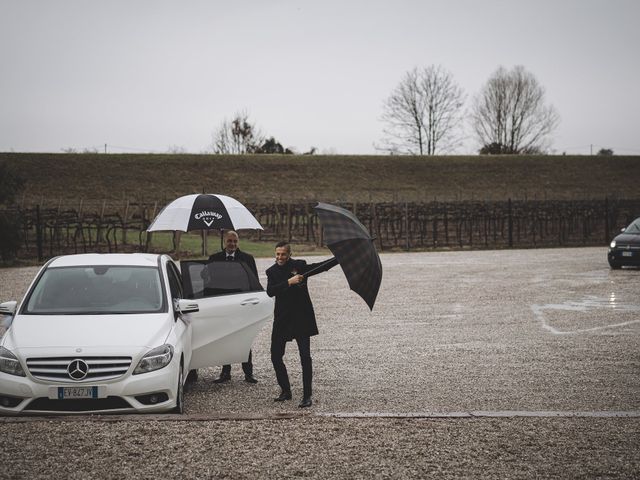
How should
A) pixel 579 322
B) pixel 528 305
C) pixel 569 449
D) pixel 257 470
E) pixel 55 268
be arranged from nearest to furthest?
pixel 257 470 → pixel 569 449 → pixel 55 268 → pixel 579 322 → pixel 528 305

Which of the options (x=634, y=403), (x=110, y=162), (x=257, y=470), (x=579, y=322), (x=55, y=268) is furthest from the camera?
(x=110, y=162)

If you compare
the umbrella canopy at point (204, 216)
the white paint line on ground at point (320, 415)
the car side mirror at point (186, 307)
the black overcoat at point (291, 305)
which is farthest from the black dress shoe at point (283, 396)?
the umbrella canopy at point (204, 216)

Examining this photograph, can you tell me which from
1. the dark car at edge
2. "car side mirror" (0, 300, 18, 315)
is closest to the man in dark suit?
"car side mirror" (0, 300, 18, 315)

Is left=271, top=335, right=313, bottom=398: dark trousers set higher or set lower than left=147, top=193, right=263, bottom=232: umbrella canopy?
lower

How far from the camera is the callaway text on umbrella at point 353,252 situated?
724 cm

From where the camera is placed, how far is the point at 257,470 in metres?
5.50

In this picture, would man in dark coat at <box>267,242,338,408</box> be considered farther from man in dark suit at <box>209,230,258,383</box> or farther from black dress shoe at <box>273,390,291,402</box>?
man in dark suit at <box>209,230,258,383</box>

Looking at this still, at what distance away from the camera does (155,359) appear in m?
7.16

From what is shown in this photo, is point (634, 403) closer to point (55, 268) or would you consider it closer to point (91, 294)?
point (91, 294)

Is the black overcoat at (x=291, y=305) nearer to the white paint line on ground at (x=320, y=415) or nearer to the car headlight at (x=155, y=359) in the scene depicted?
the white paint line on ground at (x=320, y=415)

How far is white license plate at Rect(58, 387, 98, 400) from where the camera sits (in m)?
6.86

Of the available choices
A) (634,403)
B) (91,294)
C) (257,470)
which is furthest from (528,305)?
(257,470)

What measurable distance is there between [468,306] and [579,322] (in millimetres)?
2911

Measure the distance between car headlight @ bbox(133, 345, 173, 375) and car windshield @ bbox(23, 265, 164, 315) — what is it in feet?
2.54
